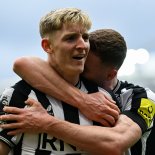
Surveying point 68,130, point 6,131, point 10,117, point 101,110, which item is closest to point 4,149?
point 6,131

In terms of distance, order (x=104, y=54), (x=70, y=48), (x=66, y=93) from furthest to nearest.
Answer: (x=104, y=54) < (x=66, y=93) < (x=70, y=48)

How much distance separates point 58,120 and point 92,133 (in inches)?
10.8

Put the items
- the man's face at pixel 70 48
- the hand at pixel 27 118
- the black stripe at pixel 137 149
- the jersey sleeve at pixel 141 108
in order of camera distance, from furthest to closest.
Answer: the black stripe at pixel 137 149
the jersey sleeve at pixel 141 108
the man's face at pixel 70 48
the hand at pixel 27 118

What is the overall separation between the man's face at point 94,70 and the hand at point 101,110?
0.33 metres

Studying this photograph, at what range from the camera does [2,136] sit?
2.73m

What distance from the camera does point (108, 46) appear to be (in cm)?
332

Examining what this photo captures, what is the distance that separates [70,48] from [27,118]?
2.05 ft

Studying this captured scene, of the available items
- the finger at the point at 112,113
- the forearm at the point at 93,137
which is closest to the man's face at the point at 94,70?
the finger at the point at 112,113

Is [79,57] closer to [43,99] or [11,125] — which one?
[43,99]

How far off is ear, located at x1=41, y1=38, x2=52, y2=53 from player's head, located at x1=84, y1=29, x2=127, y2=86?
42cm

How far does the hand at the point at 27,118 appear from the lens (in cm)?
265

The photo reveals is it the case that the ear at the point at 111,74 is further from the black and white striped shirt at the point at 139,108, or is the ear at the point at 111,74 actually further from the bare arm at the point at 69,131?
the bare arm at the point at 69,131

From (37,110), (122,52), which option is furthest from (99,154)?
(122,52)

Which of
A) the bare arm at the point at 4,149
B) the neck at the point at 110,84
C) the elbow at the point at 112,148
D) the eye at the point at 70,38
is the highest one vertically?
the eye at the point at 70,38
